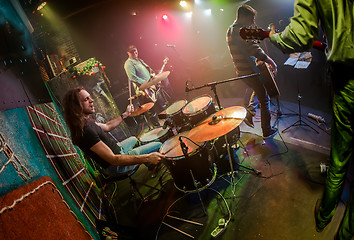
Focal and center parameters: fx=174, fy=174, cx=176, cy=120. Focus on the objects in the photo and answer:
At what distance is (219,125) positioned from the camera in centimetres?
260

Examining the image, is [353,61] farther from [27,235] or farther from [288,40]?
[27,235]

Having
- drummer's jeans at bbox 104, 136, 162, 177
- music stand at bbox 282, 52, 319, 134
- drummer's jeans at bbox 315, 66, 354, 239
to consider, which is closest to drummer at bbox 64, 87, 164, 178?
drummer's jeans at bbox 104, 136, 162, 177

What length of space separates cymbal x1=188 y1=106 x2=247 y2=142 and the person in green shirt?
3.42 feet

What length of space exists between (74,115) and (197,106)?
2.20 meters

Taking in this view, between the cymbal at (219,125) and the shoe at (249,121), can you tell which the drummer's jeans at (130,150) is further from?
the shoe at (249,121)

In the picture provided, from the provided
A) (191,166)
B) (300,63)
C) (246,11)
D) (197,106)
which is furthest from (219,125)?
(300,63)

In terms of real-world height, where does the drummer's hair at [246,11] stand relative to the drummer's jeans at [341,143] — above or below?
above

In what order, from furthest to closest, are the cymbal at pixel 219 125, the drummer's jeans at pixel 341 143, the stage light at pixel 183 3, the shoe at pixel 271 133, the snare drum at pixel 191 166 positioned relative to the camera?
the stage light at pixel 183 3
the shoe at pixel 271 133
the snare drum at pixel 191 166
the cymbal at pixel 219 125
the drummer's jeans at pixel 341 143

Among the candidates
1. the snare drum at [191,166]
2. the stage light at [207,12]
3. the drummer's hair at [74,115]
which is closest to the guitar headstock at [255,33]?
the snare drum at [191,166]

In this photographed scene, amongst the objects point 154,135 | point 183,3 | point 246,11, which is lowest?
point 154,135

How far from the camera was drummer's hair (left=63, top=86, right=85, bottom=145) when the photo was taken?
108 inches

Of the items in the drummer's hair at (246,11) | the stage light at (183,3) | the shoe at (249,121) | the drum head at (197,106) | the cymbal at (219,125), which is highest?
the stage light at (183,3)

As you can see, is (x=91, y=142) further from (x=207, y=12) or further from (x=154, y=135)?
(x=207, y=12)

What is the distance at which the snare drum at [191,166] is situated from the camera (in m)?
2.55
